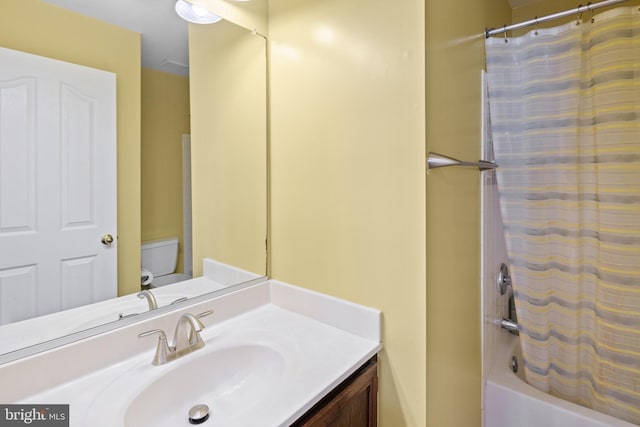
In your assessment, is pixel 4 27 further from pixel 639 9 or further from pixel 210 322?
pixel 639 9

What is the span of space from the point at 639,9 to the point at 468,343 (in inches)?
54.0

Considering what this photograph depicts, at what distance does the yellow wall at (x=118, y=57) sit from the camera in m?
0.81

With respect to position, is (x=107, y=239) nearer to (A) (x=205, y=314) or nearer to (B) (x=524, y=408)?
(A) (x=205, y=314)

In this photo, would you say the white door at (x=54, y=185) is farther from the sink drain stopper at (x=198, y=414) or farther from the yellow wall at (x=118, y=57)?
the sink drain stopper at (x=198, y=414)

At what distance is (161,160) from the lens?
111 centimetres

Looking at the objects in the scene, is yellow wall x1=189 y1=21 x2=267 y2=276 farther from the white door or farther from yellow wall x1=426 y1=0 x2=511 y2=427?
yellow wall x1=426 y1=0 x2=511 y2=427

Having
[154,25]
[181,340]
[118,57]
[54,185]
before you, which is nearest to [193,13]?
[154,25]

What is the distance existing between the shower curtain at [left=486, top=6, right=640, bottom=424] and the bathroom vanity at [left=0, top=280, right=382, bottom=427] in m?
0.89

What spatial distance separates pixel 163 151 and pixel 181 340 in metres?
0.65

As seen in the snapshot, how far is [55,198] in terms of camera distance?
849 millimetres

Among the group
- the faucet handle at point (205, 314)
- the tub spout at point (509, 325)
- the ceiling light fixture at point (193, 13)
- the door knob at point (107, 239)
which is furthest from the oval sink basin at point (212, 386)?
the tub spout at point (509, 325)

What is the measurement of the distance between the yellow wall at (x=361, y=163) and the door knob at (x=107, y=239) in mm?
620

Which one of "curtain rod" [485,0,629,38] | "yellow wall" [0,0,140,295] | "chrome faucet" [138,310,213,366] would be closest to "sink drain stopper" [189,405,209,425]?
"chrome faucet" [138,310,213,366]

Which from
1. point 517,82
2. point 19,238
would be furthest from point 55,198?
point 517,82
